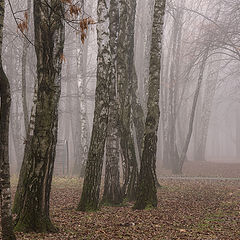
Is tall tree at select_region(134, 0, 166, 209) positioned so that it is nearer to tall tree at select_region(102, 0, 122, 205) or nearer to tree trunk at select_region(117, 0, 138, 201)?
tall tree at select_region(102, 0, 122, 205)

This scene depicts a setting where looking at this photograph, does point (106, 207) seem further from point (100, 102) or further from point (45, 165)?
point (45, 165)

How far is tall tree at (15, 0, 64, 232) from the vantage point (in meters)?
6.85

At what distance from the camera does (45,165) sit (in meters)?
6.91

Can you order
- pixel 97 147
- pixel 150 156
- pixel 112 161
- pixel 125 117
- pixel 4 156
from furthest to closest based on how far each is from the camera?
pixel 125 117
pixel 112 161
pixel 150 156
pixel 97 147
pixel 4 156

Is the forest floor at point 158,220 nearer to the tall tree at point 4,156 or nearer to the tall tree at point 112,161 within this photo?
the tall tree at point 112,161

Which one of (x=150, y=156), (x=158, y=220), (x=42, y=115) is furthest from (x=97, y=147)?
(x=42, y=115)

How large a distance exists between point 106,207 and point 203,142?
28291mm

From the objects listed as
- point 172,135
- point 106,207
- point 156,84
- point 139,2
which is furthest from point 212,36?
point 106,207

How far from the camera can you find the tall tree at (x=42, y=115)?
6.85 metres

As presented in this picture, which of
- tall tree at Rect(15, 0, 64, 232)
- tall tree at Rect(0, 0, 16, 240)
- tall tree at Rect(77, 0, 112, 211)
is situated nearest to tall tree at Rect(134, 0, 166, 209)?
tall tree at Rect(77, 0, 112, 211)

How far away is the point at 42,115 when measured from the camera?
6.86 metres

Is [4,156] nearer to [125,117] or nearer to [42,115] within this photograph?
[42,115]

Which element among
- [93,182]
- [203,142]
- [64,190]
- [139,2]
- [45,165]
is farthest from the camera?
[203,142]

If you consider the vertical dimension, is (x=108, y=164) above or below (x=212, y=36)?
below
